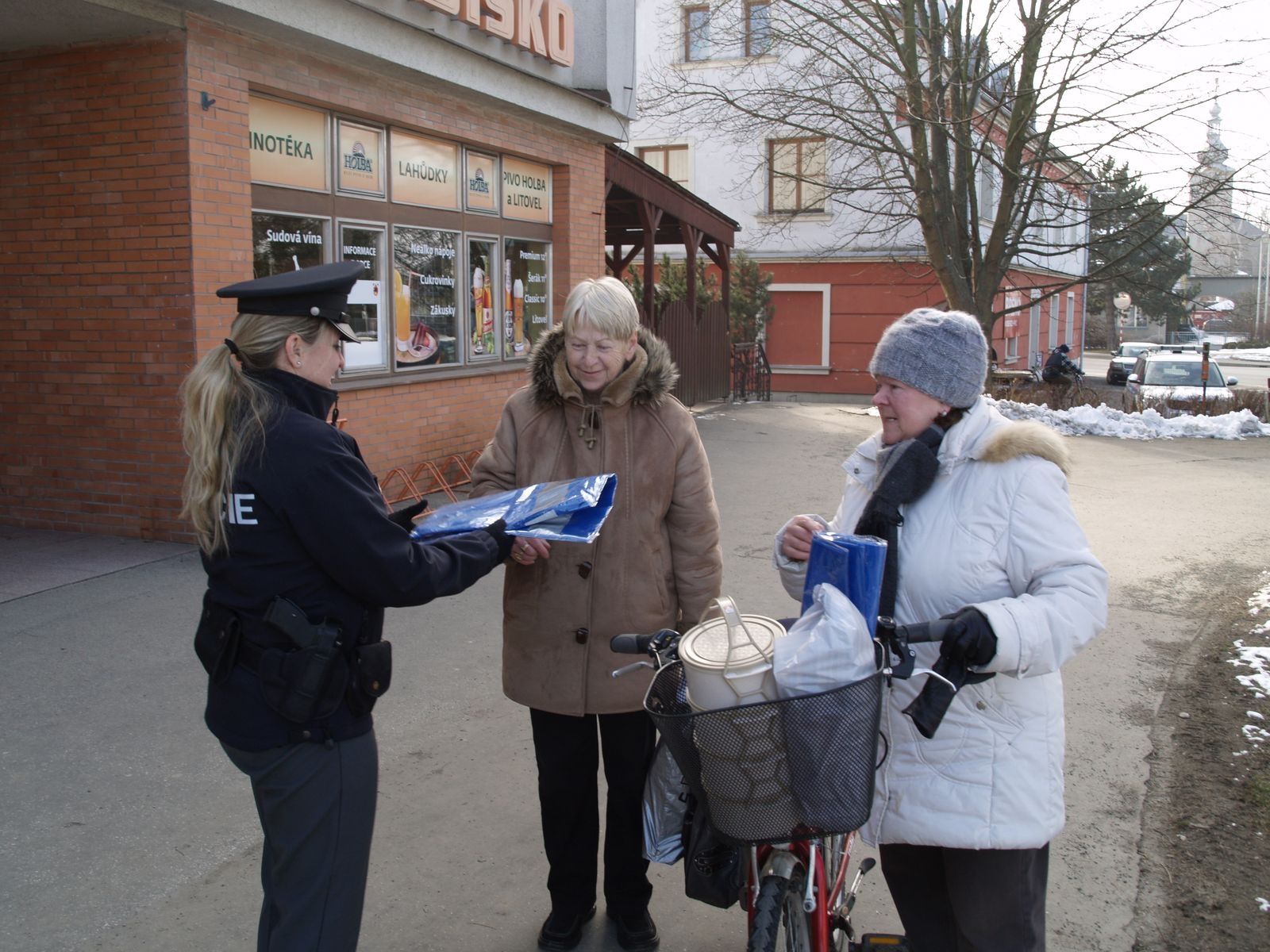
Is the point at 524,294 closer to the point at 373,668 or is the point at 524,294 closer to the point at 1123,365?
→ the point at 373,668

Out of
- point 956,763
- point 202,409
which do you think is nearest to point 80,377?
point 202,409

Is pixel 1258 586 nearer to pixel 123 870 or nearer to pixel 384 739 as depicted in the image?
pixel 384 739

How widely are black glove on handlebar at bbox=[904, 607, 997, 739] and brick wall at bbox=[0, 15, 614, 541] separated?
650 cm

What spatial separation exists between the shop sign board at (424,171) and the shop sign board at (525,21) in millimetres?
1151

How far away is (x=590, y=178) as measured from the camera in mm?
13508

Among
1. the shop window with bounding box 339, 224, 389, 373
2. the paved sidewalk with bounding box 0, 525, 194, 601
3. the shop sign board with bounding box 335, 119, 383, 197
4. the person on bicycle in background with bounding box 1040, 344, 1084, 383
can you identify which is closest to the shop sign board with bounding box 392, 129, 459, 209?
the shop sign board with bounding box 335, 119, 383, 197

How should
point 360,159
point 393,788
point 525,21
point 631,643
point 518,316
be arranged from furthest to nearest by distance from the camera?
1. point 518,316
2. point 525,21
3. point 360,159
4. point 393,788
5. point 631,643

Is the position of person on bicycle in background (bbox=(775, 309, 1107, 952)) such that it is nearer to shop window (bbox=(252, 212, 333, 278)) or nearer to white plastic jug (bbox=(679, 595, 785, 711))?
white plastic jug (bbox=(679, 595, 785, 711))

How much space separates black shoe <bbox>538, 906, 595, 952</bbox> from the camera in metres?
3.36

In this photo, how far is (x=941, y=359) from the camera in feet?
8.25

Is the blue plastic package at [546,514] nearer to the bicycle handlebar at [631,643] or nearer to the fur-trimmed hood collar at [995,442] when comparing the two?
the bicycle handlebar at [631,643]

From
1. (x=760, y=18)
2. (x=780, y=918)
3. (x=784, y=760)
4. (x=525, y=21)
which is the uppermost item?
(x=760, y=18)

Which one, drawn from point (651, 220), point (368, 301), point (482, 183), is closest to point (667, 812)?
point (368, 301)

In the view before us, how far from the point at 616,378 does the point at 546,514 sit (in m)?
0.57
